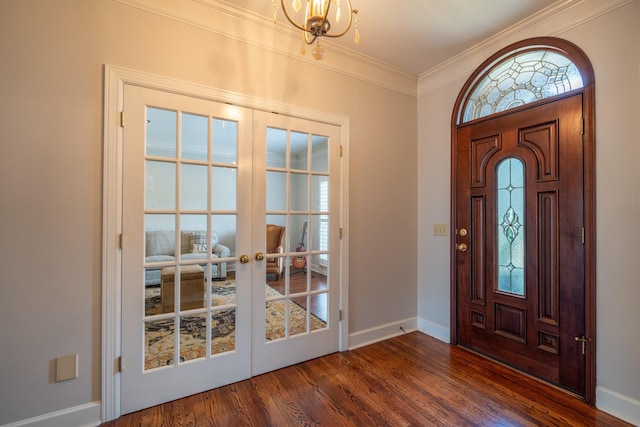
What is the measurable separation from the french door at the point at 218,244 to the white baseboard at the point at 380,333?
26 cm

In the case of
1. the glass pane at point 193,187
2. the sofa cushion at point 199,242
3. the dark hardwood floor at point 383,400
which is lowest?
the dark hardwood floor at point 383,400

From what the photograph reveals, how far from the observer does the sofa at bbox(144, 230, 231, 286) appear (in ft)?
5.86

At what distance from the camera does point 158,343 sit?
71.5 inches

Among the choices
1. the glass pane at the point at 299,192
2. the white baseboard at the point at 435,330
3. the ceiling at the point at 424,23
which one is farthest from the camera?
the white baseboard at the point at 435,330

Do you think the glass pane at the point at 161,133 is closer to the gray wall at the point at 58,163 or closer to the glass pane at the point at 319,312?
the gray wall at the point at 58,163

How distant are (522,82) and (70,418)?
3.86 m

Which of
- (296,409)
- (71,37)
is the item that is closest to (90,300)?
(296,409)

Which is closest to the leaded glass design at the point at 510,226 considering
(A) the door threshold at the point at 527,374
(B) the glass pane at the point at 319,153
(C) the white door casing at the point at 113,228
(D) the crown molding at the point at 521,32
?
(A) the door threshold at the point at 527,374

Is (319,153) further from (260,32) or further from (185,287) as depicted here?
(185,287)

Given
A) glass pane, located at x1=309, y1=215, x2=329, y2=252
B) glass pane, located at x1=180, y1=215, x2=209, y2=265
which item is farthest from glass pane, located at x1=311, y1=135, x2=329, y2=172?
glass pane, located at x1=180, y1=215, x2=209, y2=265

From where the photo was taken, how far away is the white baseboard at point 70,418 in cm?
150

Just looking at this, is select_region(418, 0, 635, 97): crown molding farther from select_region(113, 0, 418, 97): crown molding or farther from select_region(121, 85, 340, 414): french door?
select_region(121, 85, 340, 414): french door

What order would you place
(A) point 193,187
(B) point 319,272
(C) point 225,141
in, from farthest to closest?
(B) point 319,272 → (C) point 225,141 → (A) point 193,187

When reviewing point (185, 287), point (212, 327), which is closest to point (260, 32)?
point (185, 287)
